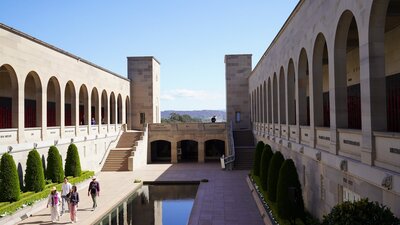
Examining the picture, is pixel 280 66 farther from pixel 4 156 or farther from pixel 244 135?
pixel 244 135

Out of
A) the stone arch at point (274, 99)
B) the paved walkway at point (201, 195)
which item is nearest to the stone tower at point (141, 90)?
the paved walkway at point (201, 195)

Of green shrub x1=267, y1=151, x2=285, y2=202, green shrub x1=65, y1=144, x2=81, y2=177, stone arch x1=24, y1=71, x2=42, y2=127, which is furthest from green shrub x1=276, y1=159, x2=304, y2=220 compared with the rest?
stone arch x1=24, y1=71, x2=42, y2=127

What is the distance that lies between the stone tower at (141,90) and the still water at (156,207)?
2086 centimetres

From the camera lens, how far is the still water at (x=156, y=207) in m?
17.5

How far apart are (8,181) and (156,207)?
7.68m

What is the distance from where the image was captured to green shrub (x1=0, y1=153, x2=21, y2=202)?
675 inches

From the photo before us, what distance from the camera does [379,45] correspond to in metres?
9.04

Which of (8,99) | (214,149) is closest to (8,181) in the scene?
(8,99)

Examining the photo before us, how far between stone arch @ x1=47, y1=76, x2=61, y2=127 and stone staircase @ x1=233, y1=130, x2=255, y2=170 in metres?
15.9

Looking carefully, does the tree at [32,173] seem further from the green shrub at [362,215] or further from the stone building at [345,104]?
the green shrub at [362,215]

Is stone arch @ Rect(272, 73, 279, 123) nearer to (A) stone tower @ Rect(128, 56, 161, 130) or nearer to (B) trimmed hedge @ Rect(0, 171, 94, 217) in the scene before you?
(B) trimmed hedge @ Rect(0, 171, 94, 217)

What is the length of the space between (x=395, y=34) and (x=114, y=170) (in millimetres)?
25643

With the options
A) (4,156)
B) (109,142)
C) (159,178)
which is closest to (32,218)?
(4,156)

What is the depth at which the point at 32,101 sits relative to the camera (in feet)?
88.7
